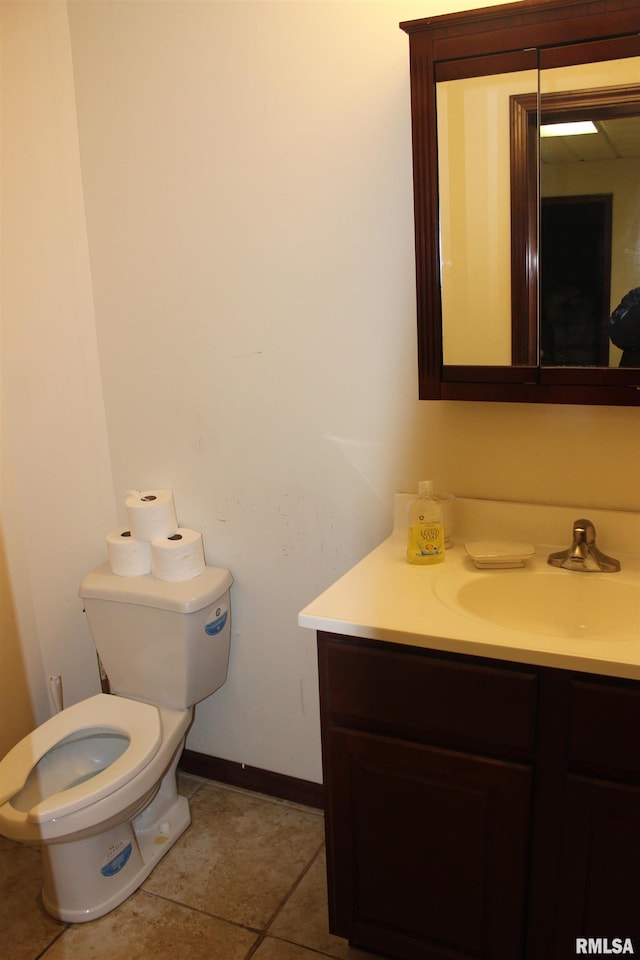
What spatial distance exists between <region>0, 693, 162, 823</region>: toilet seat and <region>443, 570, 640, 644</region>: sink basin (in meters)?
0.86

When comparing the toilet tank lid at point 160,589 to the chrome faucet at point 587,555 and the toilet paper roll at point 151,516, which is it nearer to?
the toilet paper roll at point 151,516

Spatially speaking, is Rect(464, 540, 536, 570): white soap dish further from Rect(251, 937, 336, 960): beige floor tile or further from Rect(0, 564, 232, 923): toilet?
Rect(251, 937, 336, 960): beige floor tile

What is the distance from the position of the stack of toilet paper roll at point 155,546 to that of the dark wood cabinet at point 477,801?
2.29 feet

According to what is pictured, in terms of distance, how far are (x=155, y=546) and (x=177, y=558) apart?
0.07 m

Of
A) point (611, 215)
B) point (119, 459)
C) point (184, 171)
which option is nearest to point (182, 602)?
point (119, 459)

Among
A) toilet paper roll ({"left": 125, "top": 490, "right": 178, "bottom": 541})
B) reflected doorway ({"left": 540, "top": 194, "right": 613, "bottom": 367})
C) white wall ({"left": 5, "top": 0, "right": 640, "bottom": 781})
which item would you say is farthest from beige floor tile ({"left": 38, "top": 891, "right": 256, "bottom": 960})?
reflected doorway ({"left": 540, "top": 194, "right": 613, "bottom": 367})

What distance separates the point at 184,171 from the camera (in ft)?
6.26

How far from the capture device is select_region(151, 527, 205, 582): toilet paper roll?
200 centimetres

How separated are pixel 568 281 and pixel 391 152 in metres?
0.49

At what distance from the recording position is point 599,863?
4.21ft

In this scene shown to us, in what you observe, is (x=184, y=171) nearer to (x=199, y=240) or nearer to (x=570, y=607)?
(x=199, y=240)

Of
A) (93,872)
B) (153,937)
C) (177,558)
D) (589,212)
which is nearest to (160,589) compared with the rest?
(177,558)

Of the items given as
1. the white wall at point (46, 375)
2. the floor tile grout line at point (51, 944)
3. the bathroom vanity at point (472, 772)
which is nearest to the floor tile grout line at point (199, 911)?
the floor tile grout line at point (51, 944)
